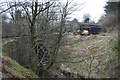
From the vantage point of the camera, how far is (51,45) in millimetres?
6785

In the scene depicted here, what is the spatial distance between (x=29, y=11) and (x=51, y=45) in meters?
2.38

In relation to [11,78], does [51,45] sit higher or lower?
higher

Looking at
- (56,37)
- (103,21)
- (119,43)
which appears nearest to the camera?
(56,37)

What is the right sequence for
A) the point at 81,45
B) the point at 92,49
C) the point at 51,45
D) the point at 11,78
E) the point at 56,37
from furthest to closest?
the point at 81,45 → the point at 92,49 → the point at 51,45 → the point at 56,37 → the point at 11,78

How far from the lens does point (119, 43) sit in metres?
7.58

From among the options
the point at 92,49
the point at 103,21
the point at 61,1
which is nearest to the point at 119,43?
the point at 92,49

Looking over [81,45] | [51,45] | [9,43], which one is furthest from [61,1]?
[81,45]

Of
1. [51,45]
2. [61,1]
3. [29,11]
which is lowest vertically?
[51,45]

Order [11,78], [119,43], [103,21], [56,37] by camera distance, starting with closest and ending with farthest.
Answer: [11,78] → [56,37] → [119,43] → [103,21]

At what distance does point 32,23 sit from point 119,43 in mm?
5546

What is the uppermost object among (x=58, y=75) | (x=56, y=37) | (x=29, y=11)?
(x=29, y=11)

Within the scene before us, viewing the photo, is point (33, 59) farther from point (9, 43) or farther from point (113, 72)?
point (113, 72)

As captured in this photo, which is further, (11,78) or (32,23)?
(32,23)

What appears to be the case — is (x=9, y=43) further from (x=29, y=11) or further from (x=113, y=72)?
(x=113, y=72)
